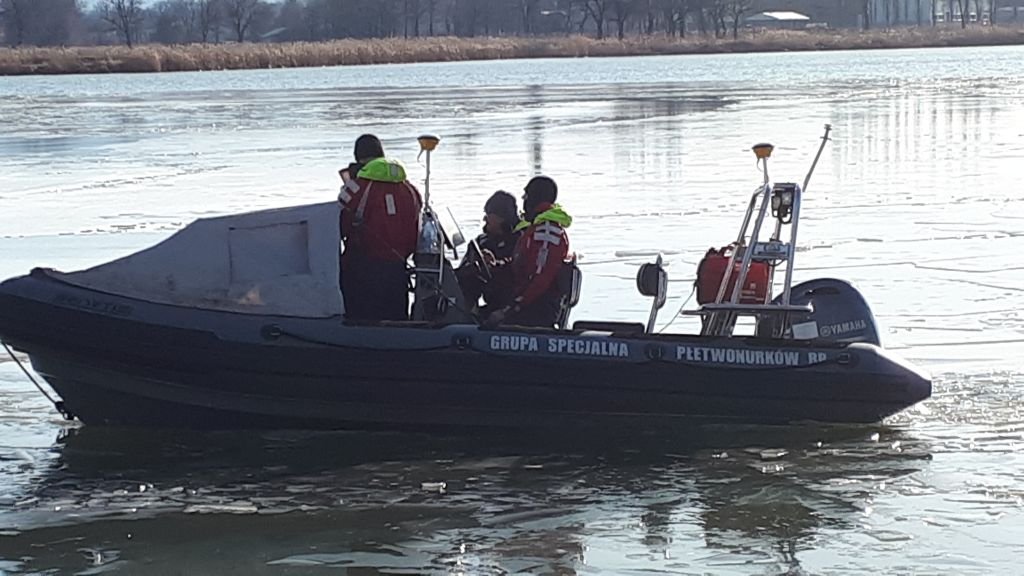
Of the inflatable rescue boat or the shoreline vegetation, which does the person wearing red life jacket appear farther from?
the shoreline vegetation

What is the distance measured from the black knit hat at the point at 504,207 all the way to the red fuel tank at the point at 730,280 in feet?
3.08

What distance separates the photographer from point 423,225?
805cm

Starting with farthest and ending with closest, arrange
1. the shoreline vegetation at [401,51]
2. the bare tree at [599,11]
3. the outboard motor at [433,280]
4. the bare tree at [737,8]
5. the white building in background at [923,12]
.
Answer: the white building in background at [923,12] → the bare tree at [737,8] → the bare tree at [599,11] → the shoreline vegetation at [401,51] → the outboard motor at [433,280]

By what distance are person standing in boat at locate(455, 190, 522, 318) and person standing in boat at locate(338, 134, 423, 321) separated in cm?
38

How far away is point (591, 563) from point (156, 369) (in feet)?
8.58

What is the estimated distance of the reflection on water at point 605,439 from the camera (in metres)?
6.42

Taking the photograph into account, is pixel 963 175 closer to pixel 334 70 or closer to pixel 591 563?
pixel 591 563

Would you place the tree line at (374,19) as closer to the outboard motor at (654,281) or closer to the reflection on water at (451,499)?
the outboard motor at (654,281)

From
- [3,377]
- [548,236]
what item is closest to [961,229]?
[548,236]

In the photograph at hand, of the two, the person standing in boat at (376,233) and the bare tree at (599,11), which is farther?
the bare tree at (599,11)

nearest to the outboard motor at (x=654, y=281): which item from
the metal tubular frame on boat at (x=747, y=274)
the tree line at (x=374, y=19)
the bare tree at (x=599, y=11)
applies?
the metal tubular frame on boat at (x=747, y=274)

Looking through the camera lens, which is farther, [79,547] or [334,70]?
[334,70]

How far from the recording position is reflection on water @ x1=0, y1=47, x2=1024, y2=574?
6418mm

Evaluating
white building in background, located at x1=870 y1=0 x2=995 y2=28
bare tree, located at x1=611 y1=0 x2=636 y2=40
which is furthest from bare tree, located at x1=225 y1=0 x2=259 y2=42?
white building in background, located at x1=870 y1=0 x2=995 y2=28
